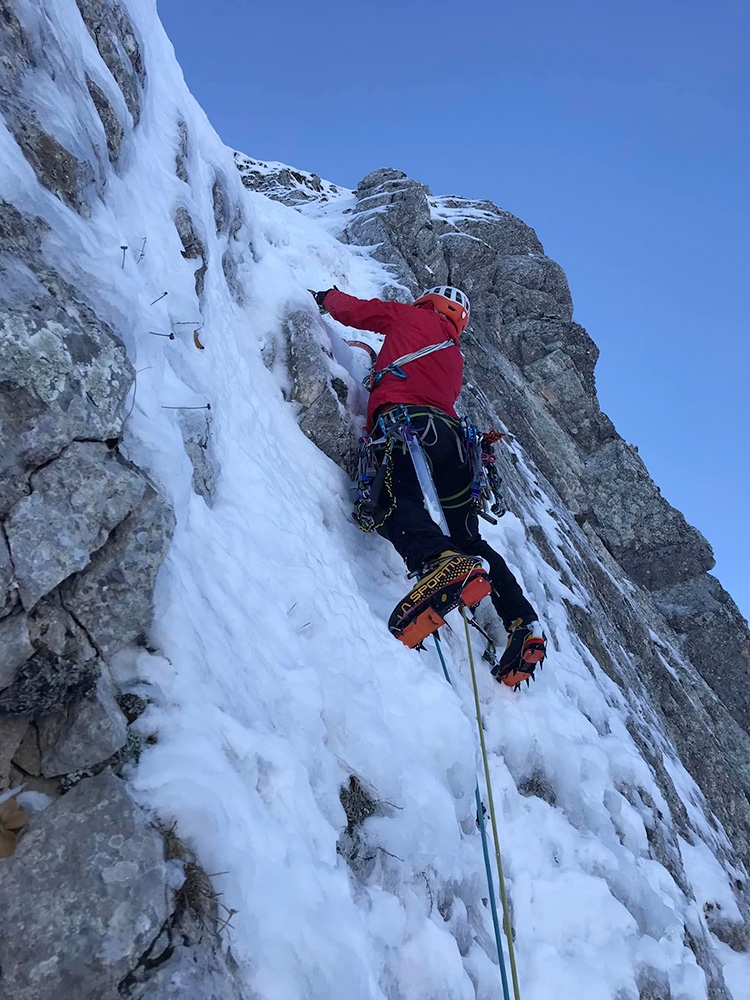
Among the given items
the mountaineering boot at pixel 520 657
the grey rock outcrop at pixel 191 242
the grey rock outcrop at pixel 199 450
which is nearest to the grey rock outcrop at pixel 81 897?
the grey rock outcrop at pixel 199 450

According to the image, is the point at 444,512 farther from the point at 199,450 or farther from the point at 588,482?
the point at 588,482

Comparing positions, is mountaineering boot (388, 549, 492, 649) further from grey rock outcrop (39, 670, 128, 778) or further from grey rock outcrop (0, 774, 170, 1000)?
grey rock outcrop (0, 774, 170, 1000)

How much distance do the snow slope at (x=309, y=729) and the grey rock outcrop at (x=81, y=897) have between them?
0.18m

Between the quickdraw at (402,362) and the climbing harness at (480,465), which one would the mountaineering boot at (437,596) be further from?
the quickdraw at (402,362)

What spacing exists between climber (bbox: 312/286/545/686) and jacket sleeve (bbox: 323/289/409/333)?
0.01m

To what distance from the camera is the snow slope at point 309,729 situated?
260cm

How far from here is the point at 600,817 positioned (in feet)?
18.0

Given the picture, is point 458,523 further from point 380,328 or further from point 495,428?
point 495,428

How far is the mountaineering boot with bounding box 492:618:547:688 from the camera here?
583 centimetres

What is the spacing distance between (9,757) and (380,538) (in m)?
4.50

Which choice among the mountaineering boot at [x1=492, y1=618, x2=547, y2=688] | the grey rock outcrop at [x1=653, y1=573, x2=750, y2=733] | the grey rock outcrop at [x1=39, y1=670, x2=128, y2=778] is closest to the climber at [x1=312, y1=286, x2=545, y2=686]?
the mountaineering boot at [x1=492, y1=618, x2=547, y2=688]

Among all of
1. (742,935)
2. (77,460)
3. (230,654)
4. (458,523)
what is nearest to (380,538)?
(458,523)

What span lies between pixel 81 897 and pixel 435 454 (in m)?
5.04

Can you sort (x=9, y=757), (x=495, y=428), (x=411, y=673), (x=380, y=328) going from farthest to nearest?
(x=495, y=428) → (x=380, y=328) → (x=411, y=673) → (x=9, y=757)
